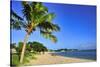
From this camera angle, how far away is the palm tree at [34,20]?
2.65 metres

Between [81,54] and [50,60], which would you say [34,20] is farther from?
[81,54]

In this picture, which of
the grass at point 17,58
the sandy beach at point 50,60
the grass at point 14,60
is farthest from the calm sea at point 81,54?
the grass at point 14,60

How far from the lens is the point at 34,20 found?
8.92 feet

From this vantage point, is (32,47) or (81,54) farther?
(81,54)

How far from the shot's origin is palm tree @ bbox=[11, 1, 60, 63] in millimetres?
2646

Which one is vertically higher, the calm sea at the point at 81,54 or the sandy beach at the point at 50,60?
the calm sea at the point at 81,54

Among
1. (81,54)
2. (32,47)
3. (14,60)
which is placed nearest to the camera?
(14,60)

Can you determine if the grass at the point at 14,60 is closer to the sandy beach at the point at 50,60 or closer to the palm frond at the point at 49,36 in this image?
the sandy beach at the point at 50,60

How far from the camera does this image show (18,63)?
262 cm

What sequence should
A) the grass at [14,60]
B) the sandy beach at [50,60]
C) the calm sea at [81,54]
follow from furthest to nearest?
the calm sea at [81,54]
the sandy beach at [50,60]
the grass at [14,60]

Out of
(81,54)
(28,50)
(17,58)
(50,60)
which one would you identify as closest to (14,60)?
(17,58)

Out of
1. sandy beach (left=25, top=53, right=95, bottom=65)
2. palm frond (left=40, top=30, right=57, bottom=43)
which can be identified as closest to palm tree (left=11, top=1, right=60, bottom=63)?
palm frond (left=40, top=30, right=57, bottom=43)
